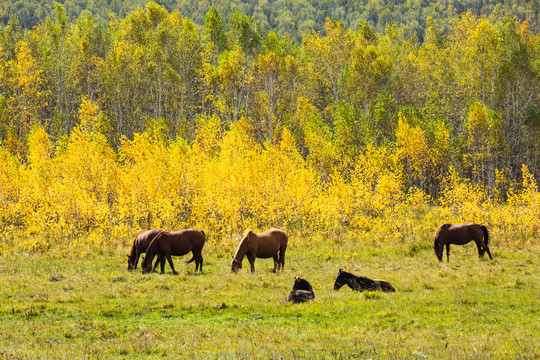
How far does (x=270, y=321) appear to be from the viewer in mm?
13906

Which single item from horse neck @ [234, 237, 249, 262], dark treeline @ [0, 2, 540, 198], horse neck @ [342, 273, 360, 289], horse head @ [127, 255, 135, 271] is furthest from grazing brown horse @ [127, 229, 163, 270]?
dark treeline @ [0, 2, 540, 198]

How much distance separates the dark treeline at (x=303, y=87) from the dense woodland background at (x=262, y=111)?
25 centimetres

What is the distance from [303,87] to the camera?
66.9m

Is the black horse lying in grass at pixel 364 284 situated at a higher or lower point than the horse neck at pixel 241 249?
lower

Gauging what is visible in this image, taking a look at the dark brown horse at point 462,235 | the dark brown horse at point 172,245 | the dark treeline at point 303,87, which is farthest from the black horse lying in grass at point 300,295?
→ the dark treeline at point 303,87

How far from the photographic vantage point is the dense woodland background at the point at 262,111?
43406mm

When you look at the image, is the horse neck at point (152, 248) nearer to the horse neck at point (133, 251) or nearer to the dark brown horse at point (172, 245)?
the dark brown horse at point (172, 245)

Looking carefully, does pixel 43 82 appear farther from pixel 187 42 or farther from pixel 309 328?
pixel 309 328

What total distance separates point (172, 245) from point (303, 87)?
4931 centimetres

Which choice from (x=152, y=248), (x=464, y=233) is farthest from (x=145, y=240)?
(x=464, y=233)

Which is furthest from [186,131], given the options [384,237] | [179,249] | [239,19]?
[179,249]

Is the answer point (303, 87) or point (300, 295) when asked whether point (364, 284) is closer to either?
point (300, 295)

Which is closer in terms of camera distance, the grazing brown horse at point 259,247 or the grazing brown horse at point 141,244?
the grazing brown horse at point 259,247

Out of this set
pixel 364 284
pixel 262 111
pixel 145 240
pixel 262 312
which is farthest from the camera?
pixel 262 111
